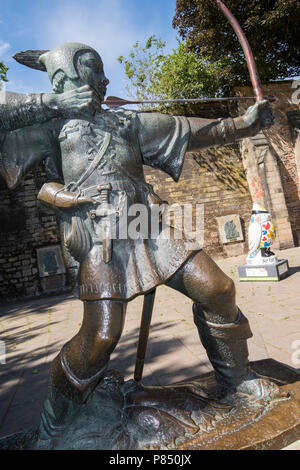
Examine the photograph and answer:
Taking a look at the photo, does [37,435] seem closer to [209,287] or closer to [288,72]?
[209,287]

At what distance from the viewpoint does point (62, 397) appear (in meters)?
1.44

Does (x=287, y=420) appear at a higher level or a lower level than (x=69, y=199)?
lower

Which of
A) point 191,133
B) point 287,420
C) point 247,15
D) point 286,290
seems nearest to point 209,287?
point 287,420

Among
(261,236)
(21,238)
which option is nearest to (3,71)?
(21,238)

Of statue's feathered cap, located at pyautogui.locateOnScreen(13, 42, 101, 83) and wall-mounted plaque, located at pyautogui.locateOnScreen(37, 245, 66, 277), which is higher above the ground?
statue's feathered cap, located at pyautogui.locateOnScreen(13, 42, 101, 83)

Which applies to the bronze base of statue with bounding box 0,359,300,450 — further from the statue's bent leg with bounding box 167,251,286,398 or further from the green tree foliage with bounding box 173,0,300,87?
the green tree foliage with bounding box 173,0,300,87

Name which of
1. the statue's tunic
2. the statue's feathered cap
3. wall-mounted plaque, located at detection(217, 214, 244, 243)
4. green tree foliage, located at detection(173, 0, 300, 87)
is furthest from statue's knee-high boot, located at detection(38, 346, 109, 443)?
green tree foliage, located at detection(173, 0, 300, 87)

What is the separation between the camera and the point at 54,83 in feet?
5.27

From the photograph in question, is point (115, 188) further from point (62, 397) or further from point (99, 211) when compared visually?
point (62, 397)

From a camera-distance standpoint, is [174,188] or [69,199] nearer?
[69,199]

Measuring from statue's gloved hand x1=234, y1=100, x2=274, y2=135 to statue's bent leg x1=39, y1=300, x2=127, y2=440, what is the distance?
4.14 ft

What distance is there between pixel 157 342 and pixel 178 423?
6.70 ft

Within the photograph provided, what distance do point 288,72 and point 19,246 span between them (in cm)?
1560

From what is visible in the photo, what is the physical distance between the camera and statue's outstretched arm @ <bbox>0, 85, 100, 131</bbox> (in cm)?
143
